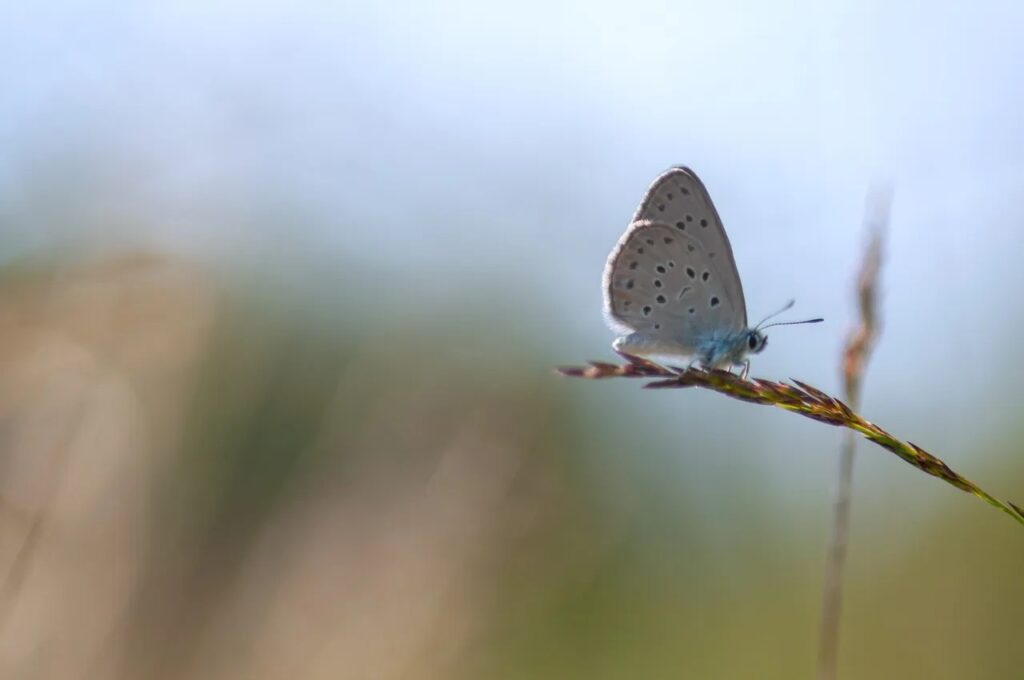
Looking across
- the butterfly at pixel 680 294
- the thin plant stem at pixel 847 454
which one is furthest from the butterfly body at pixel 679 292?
the thin plant stem at pixel 847 454

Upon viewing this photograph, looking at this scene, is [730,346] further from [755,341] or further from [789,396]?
[789,396]

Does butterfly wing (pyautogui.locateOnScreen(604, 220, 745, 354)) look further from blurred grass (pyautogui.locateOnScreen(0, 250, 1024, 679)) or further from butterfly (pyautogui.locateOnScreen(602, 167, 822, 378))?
blurred grass (pyautogui.locateOnScreen(0, 250, 1024, 679))

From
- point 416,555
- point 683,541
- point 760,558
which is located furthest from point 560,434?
point 416,555

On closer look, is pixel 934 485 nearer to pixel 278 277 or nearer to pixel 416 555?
pixel 416 555

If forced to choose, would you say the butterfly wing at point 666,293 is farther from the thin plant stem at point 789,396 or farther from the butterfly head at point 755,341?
the thin plant stem at point 789,396

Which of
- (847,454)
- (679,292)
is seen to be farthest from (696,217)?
(847,454)

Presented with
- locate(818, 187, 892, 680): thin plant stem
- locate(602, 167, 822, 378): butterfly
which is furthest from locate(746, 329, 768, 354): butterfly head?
locate(818, 187, 892, 680): thin plant stem

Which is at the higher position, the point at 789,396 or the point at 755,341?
the point at 755,341

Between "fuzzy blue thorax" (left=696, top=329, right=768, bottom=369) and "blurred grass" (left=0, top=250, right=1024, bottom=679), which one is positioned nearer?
"blurred grass" (left=0, top=250, right=1024, bottom=679)
